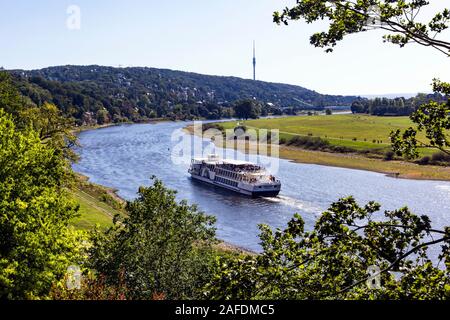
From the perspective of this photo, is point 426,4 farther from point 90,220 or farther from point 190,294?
point 90,220

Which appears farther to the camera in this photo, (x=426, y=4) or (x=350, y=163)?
(x=350, y=163)

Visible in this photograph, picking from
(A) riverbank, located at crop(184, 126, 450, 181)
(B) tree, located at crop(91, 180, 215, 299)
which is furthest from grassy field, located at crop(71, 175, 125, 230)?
(A) riverbank, located at crop(184, 126, 450, 181)

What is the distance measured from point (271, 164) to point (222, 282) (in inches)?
4113

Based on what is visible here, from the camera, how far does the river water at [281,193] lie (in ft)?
213

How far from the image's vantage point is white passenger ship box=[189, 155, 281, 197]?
3191 inches

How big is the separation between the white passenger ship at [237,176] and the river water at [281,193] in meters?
1.77

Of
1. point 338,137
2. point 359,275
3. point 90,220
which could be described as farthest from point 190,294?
point 338,137

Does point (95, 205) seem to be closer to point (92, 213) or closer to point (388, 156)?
point (92, 213)

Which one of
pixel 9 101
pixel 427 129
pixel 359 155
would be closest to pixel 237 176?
pixel 9 101

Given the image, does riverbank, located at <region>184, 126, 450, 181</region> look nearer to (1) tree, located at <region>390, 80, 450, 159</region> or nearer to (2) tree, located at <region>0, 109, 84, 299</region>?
(2) tree, located at <region>0, 109, 84, 299</region>

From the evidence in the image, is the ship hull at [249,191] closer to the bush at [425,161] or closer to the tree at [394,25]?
the bush at [425,161]

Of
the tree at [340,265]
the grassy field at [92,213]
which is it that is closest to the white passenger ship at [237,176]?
the grassy field at [92,213]

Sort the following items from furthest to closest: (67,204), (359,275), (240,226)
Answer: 1. (240,226)
2. (67,204)
3. (359,275)

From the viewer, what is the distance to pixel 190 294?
2533cm
